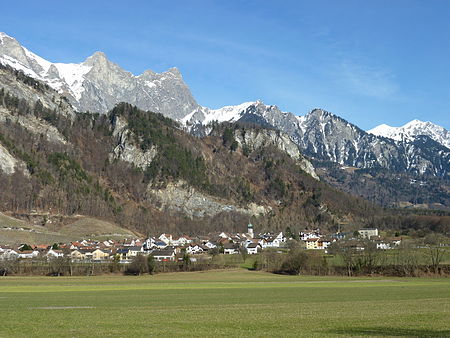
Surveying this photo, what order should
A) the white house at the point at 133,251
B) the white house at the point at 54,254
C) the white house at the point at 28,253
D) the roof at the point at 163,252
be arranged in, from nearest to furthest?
1. the white house at the point at 54,254
2. the white house at the point at 28,253
3. the roof at the point at 163,252
4. the white house at the point at 133,251

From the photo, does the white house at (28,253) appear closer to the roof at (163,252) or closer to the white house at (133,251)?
the white house at (133,251)

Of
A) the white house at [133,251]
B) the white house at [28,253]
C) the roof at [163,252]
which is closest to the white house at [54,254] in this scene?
the white house at [28,253]

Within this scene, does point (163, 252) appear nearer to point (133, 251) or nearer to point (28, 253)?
point (133, 251)

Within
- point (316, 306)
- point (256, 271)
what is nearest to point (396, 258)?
point (256, 271)

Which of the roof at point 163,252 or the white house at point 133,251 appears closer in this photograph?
the roof at point 163,252

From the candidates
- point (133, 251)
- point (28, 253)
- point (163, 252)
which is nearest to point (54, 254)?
point (28, 253)

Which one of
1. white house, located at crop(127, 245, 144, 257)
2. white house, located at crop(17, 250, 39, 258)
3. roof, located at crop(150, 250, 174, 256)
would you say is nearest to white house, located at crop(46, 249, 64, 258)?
white house, located at crop(17, 250, 39, 258)

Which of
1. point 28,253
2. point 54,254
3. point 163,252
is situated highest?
point 163,252

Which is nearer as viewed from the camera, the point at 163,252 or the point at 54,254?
the point at 54,254

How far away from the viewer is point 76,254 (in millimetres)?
166000

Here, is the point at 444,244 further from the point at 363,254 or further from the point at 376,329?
the point at 376,329

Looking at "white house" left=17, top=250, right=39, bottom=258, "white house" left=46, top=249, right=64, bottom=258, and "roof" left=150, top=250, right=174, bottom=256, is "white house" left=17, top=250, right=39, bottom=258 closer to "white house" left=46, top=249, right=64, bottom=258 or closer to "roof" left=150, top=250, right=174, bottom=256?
"white house" left=46, top=249, right=64, bottom=258

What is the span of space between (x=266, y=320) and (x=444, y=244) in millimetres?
150337

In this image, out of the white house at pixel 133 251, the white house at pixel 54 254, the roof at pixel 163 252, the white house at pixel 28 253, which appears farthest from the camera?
the white house at pixel 133 251
